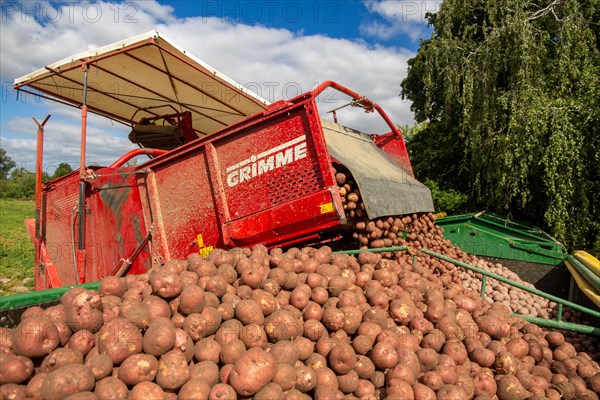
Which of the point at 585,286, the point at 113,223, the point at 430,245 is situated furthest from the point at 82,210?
the point at 585,286

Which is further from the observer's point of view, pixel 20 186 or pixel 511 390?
pixel 20 186

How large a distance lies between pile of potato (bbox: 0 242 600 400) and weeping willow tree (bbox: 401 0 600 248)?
5762 mm

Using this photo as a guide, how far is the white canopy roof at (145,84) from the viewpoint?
485 centimetres

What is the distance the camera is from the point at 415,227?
5391 mm

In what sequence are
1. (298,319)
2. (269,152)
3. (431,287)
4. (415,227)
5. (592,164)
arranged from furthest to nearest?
(592,164) < (415,227) < (269,152) < (431,287) < (298,319)

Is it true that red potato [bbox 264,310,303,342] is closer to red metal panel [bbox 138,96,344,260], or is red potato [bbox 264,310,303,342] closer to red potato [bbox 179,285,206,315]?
red potato [bbox 179,285,206,315]

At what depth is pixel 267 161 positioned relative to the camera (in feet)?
14.3

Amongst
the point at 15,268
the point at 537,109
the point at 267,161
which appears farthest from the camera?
the point at 15,268

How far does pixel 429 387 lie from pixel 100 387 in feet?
6.21

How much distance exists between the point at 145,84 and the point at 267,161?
3474mm

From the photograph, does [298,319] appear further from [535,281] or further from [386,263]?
[535,281]

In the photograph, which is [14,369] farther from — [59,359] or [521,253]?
[521,253]

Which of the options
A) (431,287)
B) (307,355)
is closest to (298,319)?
(307,355)

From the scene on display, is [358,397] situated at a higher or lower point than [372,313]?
lower
